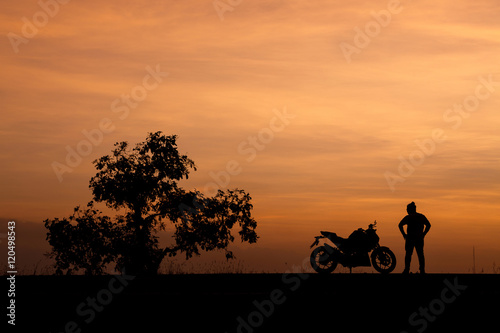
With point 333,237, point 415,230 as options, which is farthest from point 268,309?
point 333,237

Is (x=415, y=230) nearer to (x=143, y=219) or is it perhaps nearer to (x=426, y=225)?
(x=426, y=225)

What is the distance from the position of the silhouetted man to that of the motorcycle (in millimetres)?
1749

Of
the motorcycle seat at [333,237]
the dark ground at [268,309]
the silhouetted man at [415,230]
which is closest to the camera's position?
the dark ground at [268,309]

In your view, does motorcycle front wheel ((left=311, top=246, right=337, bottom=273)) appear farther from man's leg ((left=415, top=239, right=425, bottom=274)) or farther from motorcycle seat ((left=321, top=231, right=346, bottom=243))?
man's leg ((left=415, top=239, right=425, bottom=274))

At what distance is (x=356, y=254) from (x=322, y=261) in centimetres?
117

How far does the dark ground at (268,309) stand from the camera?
11219 mm

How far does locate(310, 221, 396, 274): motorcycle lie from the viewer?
23.5m

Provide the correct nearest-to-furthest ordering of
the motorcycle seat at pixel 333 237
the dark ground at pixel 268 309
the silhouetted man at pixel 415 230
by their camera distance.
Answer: the dark ground at pixel 268 309, the silhouetted man at pixel 415 230, the motorcycle seat at pixel 333 237

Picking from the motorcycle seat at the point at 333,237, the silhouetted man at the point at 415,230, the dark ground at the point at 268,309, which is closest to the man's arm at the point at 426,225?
the silhouetted man at the point at 415,230

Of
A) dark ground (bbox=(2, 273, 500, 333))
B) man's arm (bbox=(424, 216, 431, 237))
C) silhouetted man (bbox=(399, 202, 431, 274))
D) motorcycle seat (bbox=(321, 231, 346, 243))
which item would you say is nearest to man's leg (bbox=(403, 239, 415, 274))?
silhouetted man (bbox=(399, 202, 431, 274))

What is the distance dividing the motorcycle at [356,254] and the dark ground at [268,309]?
717 cm

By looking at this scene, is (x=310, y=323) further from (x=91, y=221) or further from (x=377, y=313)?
(x=91, y=221)

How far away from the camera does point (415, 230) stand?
21422 millimetres

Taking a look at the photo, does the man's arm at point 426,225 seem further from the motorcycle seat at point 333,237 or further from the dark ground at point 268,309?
the dark ground at point 268,309
